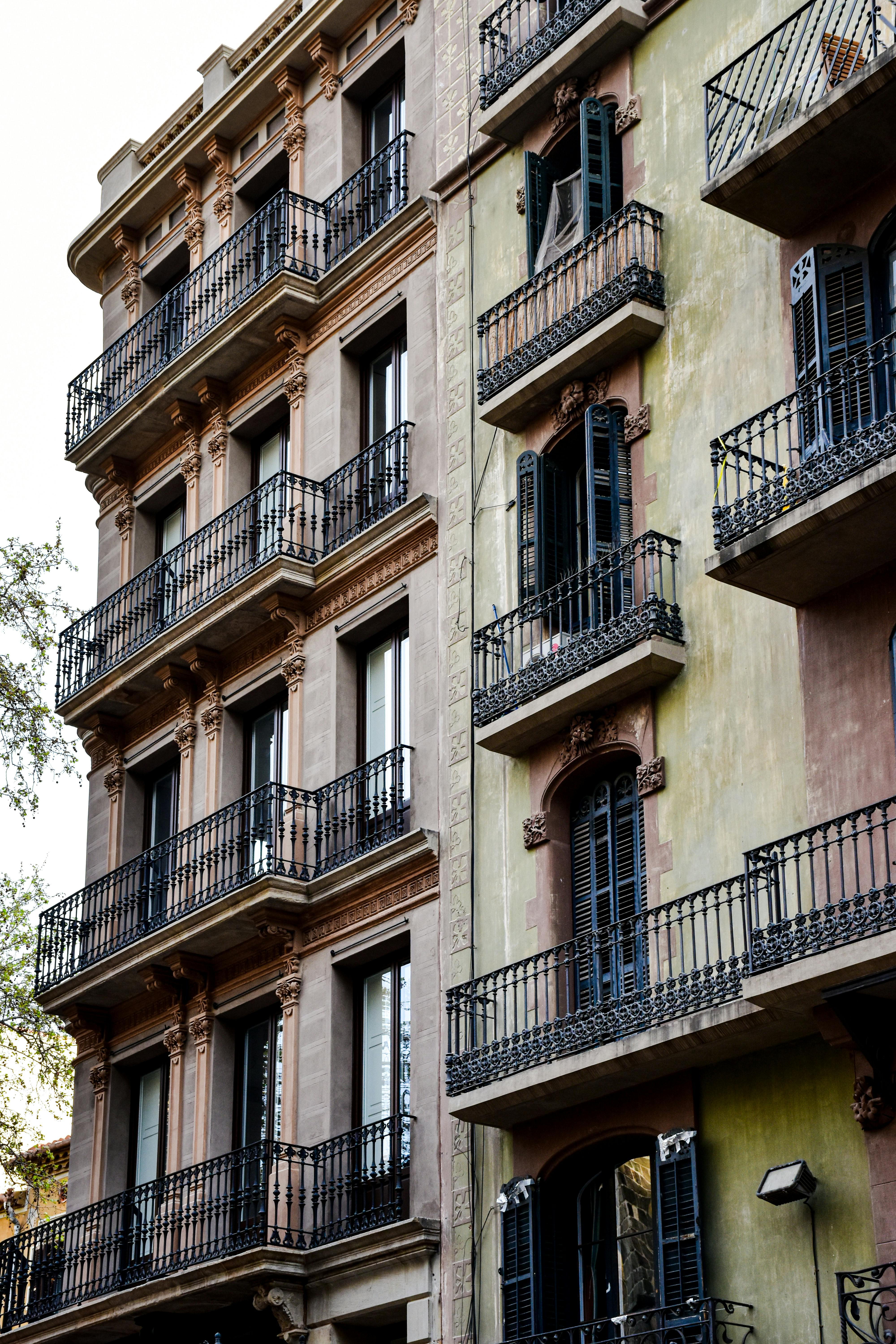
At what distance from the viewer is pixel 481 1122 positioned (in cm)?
1888

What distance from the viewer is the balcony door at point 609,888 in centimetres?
1791

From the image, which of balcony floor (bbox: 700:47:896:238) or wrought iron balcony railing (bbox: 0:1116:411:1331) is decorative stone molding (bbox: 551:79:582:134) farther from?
wrought iron balcony railing (bbox: 0:1116:411:1331)

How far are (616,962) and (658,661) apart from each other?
2.68m

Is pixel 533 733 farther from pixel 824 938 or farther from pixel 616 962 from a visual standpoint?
pixel 824 938

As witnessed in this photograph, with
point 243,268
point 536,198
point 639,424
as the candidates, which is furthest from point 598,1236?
point 243,268

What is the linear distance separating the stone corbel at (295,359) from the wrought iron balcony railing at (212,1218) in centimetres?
933

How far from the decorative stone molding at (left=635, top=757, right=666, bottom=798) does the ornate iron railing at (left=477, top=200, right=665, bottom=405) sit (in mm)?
4564

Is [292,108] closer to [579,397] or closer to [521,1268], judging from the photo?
[579,397]

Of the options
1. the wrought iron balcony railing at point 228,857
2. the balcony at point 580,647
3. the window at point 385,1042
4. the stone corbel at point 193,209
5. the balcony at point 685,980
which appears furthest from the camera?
the stone corbel at point 193,209

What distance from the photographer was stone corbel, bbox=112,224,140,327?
30984mm

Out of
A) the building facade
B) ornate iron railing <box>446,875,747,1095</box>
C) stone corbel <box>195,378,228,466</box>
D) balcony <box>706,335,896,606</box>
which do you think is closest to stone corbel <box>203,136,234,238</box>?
the building facade

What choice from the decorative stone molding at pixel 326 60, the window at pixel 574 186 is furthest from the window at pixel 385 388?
the decorative stone molding at pixel 326 60

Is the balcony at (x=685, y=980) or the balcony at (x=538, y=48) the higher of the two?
the balcony at (x=538, y=48)

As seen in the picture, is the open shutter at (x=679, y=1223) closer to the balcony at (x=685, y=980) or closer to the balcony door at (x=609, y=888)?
the balcony at (x=685, y=980)
